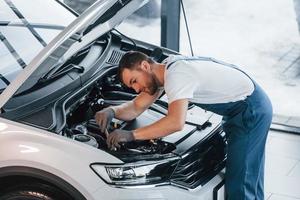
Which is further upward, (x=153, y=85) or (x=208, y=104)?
(x=153, y=85)

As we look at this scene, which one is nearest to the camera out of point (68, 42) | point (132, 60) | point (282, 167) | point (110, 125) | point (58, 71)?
point (68, 42)

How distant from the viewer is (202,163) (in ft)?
12.3

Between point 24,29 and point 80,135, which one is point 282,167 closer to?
point 80,135

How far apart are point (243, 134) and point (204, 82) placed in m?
0.37

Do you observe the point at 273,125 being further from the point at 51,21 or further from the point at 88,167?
the point at 88,167

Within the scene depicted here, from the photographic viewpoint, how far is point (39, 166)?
11.3 ft

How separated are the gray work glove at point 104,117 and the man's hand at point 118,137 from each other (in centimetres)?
15

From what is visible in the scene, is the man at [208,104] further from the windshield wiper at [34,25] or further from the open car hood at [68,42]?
the windshield wiper at [34,25]

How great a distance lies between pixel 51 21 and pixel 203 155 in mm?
1358

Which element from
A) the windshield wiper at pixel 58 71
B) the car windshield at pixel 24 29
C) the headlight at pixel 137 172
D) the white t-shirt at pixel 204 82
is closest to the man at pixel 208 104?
the white t-shirt at pixel 204 82

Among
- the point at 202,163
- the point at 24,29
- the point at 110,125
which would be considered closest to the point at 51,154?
the point at 110,125

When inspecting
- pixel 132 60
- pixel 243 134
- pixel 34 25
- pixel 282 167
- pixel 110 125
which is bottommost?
pixel 282 167

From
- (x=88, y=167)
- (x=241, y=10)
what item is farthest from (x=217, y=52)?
(x=88, y=167)

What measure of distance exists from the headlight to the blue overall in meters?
0.39
